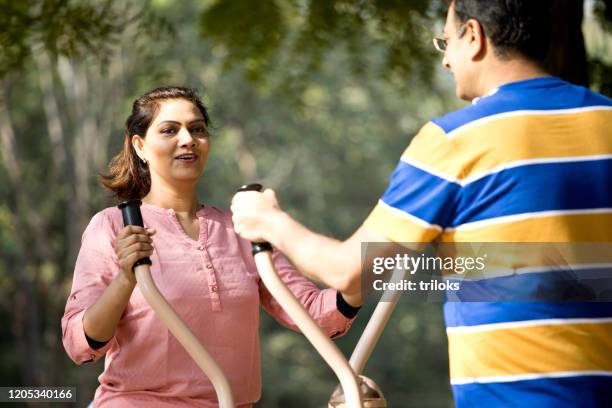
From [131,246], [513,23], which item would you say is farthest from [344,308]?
[513,23]

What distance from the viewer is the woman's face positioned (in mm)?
2539

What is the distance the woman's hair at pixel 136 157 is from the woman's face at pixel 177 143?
0.12 ft

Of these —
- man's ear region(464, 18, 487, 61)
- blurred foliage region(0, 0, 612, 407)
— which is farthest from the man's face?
blurred foliage region(0, 0, 612, 407)

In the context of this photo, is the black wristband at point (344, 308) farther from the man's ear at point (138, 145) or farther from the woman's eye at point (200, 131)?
the man's ear at point (138, 145)

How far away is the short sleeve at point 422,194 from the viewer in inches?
63.0

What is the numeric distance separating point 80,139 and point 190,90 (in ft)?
29.0

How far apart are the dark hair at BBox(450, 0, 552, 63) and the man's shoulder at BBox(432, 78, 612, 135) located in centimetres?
6

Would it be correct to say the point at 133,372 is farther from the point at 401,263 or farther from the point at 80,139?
the point at 80,139

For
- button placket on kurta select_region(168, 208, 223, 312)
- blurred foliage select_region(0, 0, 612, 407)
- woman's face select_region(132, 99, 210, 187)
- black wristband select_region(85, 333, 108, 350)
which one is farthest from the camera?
blurred foliage select_region(0, 0, 612, 407)

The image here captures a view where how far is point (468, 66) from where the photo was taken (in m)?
A: 1.72

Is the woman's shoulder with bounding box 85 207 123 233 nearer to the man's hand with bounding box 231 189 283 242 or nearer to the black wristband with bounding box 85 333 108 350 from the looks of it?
the black wristband with bounding box 85 333 108 350

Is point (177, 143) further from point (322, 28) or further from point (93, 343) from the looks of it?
point (322, 28)

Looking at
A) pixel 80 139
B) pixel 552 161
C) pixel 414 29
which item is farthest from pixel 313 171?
pixel 552 161

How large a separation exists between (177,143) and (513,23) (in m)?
1.10
